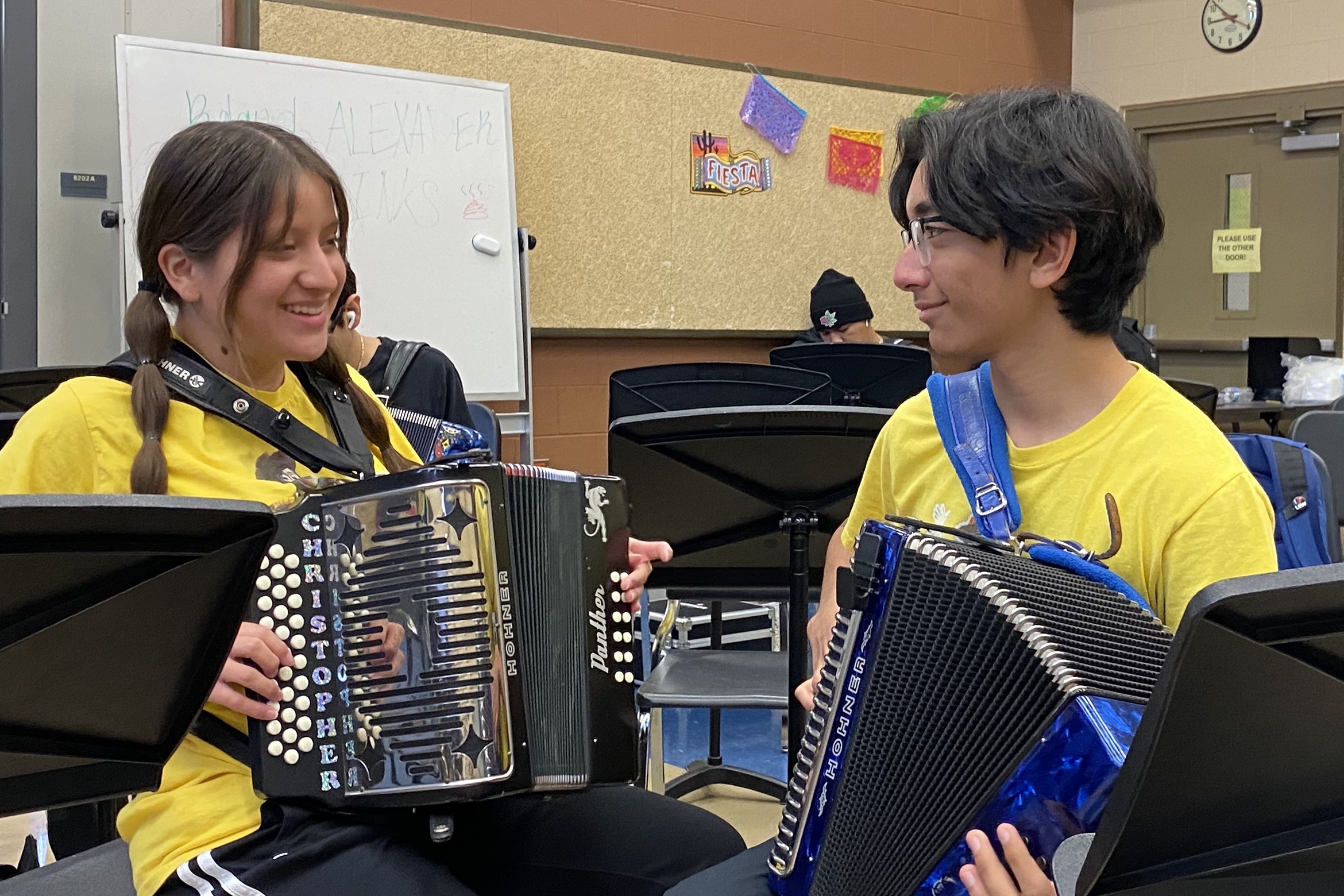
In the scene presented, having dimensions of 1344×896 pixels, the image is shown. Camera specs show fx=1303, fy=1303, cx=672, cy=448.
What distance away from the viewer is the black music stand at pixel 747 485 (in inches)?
77.2

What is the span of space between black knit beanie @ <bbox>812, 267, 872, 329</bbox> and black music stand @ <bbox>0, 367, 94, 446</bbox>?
332 centimetres

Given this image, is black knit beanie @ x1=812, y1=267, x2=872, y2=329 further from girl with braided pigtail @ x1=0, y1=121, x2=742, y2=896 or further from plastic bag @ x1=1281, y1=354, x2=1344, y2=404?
girl with braided pigtail @ x1=0, y1=121, x2=742, y2=896

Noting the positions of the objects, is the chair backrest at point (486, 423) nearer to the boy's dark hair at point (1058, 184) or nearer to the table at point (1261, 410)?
the boy's dark hair at point (1058, 184)

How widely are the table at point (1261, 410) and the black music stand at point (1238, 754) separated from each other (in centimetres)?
421

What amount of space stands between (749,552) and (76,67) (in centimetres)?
289

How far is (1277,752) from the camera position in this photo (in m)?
0.87

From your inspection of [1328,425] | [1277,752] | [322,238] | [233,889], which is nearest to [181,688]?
[233,889]

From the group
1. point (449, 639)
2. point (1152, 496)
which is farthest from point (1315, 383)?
point (449, 639)

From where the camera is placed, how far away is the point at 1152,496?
133 centimetres

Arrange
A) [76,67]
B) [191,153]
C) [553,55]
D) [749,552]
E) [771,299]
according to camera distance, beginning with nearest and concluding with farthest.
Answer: [191,153] → [749,552] → [76,67] → [553,55] → [771,299]

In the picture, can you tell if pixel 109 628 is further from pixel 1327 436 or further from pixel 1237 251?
pixel 1237 251

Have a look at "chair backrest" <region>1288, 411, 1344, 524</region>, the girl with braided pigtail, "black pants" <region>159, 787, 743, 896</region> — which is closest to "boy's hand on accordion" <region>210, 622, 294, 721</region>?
the girl with braided pigtail

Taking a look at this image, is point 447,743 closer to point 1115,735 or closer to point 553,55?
point 1115,735

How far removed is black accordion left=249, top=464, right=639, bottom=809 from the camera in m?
1.30
